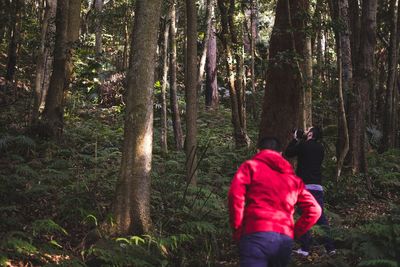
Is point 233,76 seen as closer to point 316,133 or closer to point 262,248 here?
point 316,133

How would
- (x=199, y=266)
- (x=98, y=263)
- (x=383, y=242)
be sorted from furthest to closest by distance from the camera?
(x=199, y=266) < (x=98, y=263) < (x=383, y=242)

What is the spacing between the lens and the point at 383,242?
19.7ft

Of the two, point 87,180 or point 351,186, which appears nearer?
point 87,180

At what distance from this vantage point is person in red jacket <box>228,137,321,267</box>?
412 cm

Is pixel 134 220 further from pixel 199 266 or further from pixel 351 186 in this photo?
pixel 351 186

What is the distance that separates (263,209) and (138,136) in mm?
3363

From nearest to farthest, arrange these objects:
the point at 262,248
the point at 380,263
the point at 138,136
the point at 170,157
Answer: the point at 262,248, the point at 380,263, the point at 138,136, the point at 170,157

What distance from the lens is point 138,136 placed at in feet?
23.5

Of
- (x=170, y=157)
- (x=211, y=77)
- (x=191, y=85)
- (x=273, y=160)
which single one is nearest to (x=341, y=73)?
(x=191, y=85)

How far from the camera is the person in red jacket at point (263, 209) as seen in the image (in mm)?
4117

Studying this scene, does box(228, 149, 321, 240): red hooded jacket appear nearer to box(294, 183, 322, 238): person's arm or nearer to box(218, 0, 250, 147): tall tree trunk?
box(294, 183, 322, 238): person's arm

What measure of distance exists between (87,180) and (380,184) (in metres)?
7.69

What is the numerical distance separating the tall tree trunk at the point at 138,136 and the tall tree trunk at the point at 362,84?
729 cm

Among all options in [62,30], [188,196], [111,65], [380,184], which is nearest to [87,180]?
[188,196]
